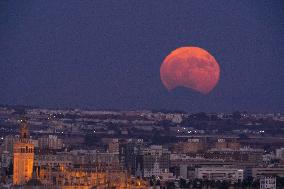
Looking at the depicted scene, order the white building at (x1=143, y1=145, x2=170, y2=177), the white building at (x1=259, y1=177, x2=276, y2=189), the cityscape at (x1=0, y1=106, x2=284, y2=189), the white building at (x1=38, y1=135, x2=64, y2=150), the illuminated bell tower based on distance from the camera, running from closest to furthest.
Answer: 1. the illuminated bell tower
2. the cityscape at (x1=0, y1=106, x2=284, y2=189)
3. the white building at (x1=259, y1=177, x2=276, y2=189)
4. the white building at (x1=143, y1=145, x2=170, y2=177)
5. the white building at (x1=38, y1=135, x2=64, y2=150)

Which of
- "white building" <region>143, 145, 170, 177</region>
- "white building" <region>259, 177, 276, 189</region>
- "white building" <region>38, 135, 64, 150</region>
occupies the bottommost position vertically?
"white building" <region>259, 177, 276, 189</region>

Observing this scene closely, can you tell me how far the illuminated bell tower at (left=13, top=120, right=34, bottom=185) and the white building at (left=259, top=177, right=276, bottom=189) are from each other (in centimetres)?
845

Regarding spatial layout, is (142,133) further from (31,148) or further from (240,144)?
(31,148)

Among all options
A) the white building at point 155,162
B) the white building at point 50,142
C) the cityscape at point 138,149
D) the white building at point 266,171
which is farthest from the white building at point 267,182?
the white building at point 50,142

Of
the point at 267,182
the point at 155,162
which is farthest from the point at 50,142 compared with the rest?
the point at 267,182

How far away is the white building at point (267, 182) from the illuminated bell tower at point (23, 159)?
27.7 ft

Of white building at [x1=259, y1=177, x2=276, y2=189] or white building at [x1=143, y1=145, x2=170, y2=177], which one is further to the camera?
white building at [x1=143, y1=145, x2=170, y2=177]

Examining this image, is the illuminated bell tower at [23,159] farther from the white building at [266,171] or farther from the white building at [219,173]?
the white building at [266,171]

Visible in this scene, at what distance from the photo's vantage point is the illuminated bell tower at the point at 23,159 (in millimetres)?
73938

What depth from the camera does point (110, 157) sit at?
9612 cm

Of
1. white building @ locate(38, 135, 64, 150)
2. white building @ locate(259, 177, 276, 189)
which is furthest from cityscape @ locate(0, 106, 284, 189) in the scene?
white building @ locate(259, 177, 276, 189)

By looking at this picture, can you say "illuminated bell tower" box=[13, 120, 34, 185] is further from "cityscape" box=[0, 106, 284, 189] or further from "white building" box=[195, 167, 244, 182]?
"white building" box=[195, 167, 244, 182]

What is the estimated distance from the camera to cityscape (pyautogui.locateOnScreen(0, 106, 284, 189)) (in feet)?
247

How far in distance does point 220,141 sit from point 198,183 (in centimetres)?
3806
